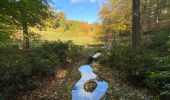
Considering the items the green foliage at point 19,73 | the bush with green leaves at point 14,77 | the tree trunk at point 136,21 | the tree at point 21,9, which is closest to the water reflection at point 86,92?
the green foliage at point 19,73

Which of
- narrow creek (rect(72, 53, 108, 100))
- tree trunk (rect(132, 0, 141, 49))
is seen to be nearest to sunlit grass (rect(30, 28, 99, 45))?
tree trunk (rect(132, 0, 141, 49))

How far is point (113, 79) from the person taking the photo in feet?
40.7

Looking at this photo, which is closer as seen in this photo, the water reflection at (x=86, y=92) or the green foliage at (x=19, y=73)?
the green foliage at (x=19, y=73)

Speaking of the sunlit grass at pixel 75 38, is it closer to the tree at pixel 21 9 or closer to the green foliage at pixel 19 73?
the green foliage at pixel 19 73

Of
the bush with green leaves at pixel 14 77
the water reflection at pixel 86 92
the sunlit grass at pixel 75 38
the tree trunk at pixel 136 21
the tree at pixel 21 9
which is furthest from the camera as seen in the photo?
the sunlit grass at pixel 75 38

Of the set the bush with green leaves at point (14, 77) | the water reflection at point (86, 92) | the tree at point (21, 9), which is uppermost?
the tree at point (21, 9)

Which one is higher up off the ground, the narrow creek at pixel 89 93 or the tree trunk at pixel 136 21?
the tree trunk at pixel 136 21

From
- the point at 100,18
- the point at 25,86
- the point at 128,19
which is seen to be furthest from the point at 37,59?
the point at 100,18

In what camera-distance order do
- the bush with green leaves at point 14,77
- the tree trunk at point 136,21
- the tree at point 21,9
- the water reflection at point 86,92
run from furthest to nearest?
the tree trunk at point 136,21
the water reflection at point 86,92
the bush with green leaves at point 14,77
the tree at point 21,9

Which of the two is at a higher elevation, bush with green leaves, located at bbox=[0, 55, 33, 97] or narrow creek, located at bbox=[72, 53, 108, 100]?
bush with green leaves, located at bbox=[0, 55, 33, 97]

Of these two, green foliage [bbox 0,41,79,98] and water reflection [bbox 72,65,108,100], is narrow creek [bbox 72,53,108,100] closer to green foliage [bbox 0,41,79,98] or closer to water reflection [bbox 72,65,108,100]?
water reflection [bbox 72,65,108,100]

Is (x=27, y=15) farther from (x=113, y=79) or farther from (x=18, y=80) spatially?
(x=113, y=79)

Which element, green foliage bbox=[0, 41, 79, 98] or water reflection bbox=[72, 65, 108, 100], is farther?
water reflection bbox=[72, 65, 108, 100]

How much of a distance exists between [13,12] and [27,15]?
0.45 m
